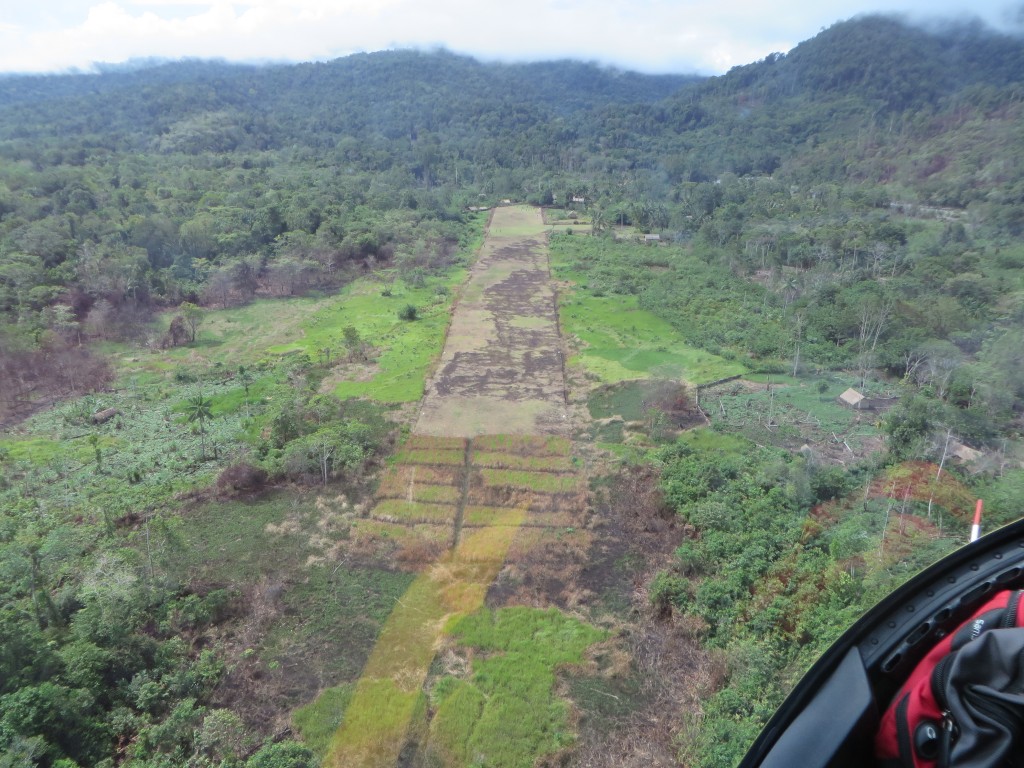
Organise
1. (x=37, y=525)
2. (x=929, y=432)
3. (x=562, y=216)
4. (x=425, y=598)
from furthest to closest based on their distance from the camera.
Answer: (x=562, y=216), (x=929, y=432), (x=37, y=525), (x=425, y=598)

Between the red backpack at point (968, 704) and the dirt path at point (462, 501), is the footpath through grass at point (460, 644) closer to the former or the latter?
the dirt path at point (462, 501)

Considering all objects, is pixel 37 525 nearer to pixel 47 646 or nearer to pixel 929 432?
pixel 47 646

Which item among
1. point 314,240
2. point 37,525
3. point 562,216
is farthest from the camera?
point 562,216

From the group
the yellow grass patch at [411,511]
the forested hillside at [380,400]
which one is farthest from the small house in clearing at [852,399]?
the yellow grass patch at [411,511]

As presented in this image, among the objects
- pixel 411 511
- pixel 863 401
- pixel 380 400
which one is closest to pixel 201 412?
pixel 380 400

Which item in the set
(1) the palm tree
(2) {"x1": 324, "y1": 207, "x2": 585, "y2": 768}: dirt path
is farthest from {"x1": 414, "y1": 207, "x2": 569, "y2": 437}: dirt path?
(1) the palm tree

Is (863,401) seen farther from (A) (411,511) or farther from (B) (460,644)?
(B) (460,644)

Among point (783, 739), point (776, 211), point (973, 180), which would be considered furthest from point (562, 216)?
point (783, 739)
